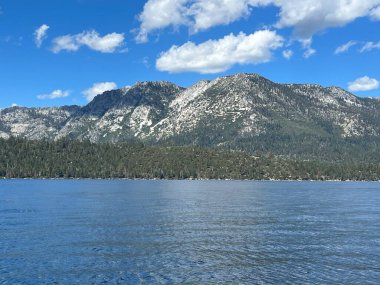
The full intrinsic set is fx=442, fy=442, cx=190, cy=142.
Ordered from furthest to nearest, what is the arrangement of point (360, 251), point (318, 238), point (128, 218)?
point (128, 218), point (318, 238), point (360, 251)

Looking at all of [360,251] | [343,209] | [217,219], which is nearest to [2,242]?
[217,219]

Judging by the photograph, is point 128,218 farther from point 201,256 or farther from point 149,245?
point 201,256

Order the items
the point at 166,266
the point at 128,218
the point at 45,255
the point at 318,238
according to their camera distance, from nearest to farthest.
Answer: the point at 166,266, the point at 45,255, the point at 318,238, the point at 128,218

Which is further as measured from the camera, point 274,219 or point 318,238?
point 274,219

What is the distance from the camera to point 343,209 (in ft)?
477

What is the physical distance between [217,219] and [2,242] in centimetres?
5393

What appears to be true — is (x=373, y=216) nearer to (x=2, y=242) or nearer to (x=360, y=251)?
(x=360, y=251)

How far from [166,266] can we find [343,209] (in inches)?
3890

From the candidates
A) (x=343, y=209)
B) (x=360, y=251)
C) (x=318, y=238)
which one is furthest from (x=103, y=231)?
(x=343, y=209)

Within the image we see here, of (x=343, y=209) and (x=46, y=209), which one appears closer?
(x=46, y=209)

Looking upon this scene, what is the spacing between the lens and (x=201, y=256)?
69500 millimetres

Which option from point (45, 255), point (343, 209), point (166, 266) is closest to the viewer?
point (166, 266)

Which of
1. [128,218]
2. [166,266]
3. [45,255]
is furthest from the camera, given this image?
[128,218]

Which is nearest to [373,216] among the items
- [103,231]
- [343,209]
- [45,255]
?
[343,209]
